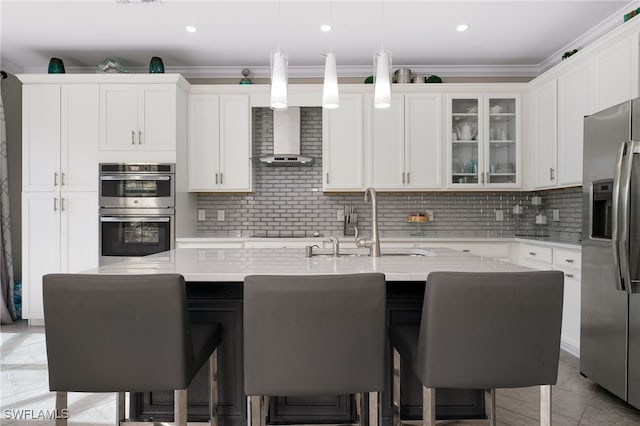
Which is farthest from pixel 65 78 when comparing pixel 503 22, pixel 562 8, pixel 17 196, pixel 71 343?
pixel 562 8

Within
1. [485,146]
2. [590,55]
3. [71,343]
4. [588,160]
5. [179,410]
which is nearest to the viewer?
[71,343]

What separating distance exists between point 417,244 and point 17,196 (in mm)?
4452

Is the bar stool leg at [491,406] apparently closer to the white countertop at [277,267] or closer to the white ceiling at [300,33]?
the white countertop at [277,267]

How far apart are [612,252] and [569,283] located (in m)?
1.08

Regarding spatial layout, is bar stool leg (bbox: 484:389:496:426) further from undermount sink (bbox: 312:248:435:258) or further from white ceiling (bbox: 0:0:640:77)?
white ceiling (bbox: 0:0:640:77)

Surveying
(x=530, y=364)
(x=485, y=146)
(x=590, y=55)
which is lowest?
(x=530, y=364)

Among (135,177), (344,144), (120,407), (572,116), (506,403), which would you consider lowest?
(506,403)

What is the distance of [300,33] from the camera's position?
12.6 ft

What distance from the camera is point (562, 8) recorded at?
3383 millimetres

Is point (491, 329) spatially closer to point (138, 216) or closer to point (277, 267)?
point (277, 267)

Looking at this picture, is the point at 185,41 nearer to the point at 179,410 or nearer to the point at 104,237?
the point at 104,237

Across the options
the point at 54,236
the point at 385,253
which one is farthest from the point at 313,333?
the point at 54,236

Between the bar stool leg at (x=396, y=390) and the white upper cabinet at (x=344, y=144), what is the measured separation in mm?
2704

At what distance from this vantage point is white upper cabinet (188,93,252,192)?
175 inches
